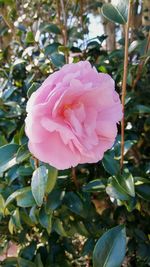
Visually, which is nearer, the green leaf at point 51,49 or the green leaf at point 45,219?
the green leaf at point 45,219

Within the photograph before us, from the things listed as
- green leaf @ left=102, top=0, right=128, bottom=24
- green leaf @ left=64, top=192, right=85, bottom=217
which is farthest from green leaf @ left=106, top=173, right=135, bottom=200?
green leaf @ left=102, top=0, right=128, bottom=24

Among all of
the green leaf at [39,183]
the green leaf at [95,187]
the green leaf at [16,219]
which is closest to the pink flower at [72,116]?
the green leaf at [39,183]

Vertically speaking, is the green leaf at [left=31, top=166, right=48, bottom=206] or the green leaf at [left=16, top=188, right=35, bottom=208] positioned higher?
the green leaf at [left=31, top=166, right=48, bottom=206]

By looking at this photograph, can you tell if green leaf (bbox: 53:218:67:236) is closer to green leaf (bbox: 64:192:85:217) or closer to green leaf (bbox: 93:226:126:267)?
green leaf (bbox: 64:192:85:217)

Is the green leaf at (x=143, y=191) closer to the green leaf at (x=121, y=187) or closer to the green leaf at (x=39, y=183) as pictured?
the green leaf at (x=121, y=187)

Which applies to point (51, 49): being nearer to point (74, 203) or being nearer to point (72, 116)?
point (74, 203)

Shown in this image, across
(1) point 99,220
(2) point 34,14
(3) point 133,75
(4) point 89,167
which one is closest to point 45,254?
(1) point 99,220
